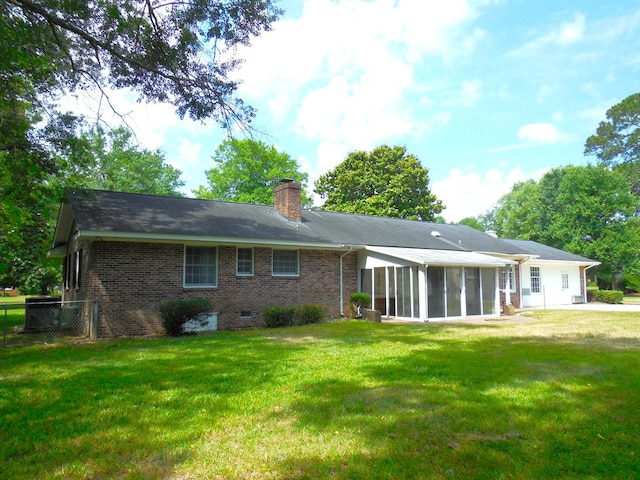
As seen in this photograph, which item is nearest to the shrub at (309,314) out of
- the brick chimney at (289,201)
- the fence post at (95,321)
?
the brick chimney at (289,201)

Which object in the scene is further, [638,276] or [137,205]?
[638,276]

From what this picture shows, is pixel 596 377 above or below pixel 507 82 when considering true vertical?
below

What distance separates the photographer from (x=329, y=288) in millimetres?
17281

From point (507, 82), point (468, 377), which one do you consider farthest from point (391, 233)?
point (468, 377)

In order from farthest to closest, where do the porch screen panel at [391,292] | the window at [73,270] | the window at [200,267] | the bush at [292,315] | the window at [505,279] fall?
the window at [505,279] → the porch screen panel at [391,292] → the window at [73,270] → the bush at [292,315] → the window at [200,267]

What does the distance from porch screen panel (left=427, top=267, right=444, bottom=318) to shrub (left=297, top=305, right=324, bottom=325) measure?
429 cm

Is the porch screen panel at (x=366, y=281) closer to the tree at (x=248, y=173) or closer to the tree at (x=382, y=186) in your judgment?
the tree at (x=382, y=186)

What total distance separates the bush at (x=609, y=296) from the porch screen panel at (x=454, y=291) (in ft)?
58.6

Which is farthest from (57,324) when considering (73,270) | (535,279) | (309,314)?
(535,279)

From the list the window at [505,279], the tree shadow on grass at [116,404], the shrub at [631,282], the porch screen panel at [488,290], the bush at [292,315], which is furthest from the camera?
the shrub at [631,282]

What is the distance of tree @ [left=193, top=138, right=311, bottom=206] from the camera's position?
43403 millimetres

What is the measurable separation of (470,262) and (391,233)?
203 inches

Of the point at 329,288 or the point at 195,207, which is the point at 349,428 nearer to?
the point at 329,288

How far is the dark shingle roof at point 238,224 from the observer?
13.6 metres
